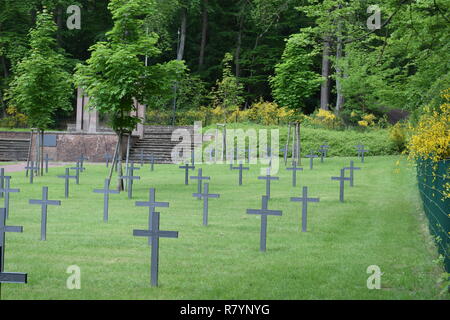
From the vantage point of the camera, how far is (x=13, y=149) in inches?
1476

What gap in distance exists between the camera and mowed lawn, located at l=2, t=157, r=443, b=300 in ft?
24.9

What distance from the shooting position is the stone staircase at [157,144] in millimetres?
34219

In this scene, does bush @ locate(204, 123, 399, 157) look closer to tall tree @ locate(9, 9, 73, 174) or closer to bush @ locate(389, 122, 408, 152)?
bush @ locate(389, 122, 408, 152)

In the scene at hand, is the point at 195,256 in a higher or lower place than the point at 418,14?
lower

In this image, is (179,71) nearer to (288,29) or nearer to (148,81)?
(148,81)

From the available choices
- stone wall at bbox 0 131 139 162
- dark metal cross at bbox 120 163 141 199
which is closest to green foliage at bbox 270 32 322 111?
dark metal cross at bbox 120 163 141 199

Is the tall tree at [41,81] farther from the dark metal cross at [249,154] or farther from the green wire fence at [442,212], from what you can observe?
the green wire fence at [442,212]

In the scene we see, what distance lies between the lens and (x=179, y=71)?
19.8 metres

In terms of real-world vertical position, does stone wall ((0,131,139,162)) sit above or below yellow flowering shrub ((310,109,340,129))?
below

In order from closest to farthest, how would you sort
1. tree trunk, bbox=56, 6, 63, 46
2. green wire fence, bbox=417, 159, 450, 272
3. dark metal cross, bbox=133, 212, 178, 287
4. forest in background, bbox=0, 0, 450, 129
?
1. dark metal cross, bbox=133, 212, 178, 287
2. green wire fence, bbox=417, 159, 450, 272
3. forest in background, bbox=0, 0, 450, 129
4. tree trunk, bbox=56, 6, 63, 46

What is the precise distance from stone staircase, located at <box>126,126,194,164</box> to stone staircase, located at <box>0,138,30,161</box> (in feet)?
22.5

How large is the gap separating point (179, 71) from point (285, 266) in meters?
11.9

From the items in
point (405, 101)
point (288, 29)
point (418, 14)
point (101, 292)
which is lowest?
point (101, 292)
